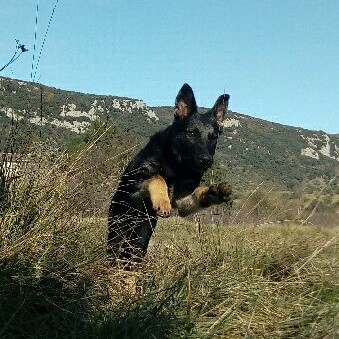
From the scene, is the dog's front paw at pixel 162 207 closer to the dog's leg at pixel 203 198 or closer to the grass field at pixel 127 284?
the grass field at pixel 127 284

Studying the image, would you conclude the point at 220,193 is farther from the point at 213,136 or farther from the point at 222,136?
the point at 222,136

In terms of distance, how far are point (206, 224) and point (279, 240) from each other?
0.72 meters

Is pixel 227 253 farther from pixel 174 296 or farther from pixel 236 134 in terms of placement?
pixel 236 134

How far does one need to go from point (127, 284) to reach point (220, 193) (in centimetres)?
134

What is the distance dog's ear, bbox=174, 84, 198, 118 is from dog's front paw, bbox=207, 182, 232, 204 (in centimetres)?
107

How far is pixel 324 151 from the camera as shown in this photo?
136000mm

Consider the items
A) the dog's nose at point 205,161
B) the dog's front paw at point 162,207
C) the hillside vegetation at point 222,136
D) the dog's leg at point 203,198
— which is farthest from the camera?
the dog's nose at point 205,161

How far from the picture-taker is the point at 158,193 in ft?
15.1

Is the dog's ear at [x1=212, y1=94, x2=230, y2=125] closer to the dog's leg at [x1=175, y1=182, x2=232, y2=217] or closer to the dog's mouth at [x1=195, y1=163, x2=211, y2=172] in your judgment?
the dog's mouth at [x1=195, y1=163, x2=211, y2=172]

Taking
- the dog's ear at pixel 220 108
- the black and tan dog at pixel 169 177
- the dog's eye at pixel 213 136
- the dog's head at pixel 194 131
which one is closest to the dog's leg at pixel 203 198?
the black and tan dog at pixel 169 177

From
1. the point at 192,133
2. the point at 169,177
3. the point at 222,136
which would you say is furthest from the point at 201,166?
the point at 222,136

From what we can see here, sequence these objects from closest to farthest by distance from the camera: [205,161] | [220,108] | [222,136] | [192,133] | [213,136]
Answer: [205,161] < [192,133] < [213,136] < [220,108] < [222,136]

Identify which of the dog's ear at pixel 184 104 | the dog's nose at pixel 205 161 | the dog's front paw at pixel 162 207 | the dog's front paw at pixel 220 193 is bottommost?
the dog's front paw at pixel 162 207

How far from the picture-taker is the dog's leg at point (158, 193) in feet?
14.5
